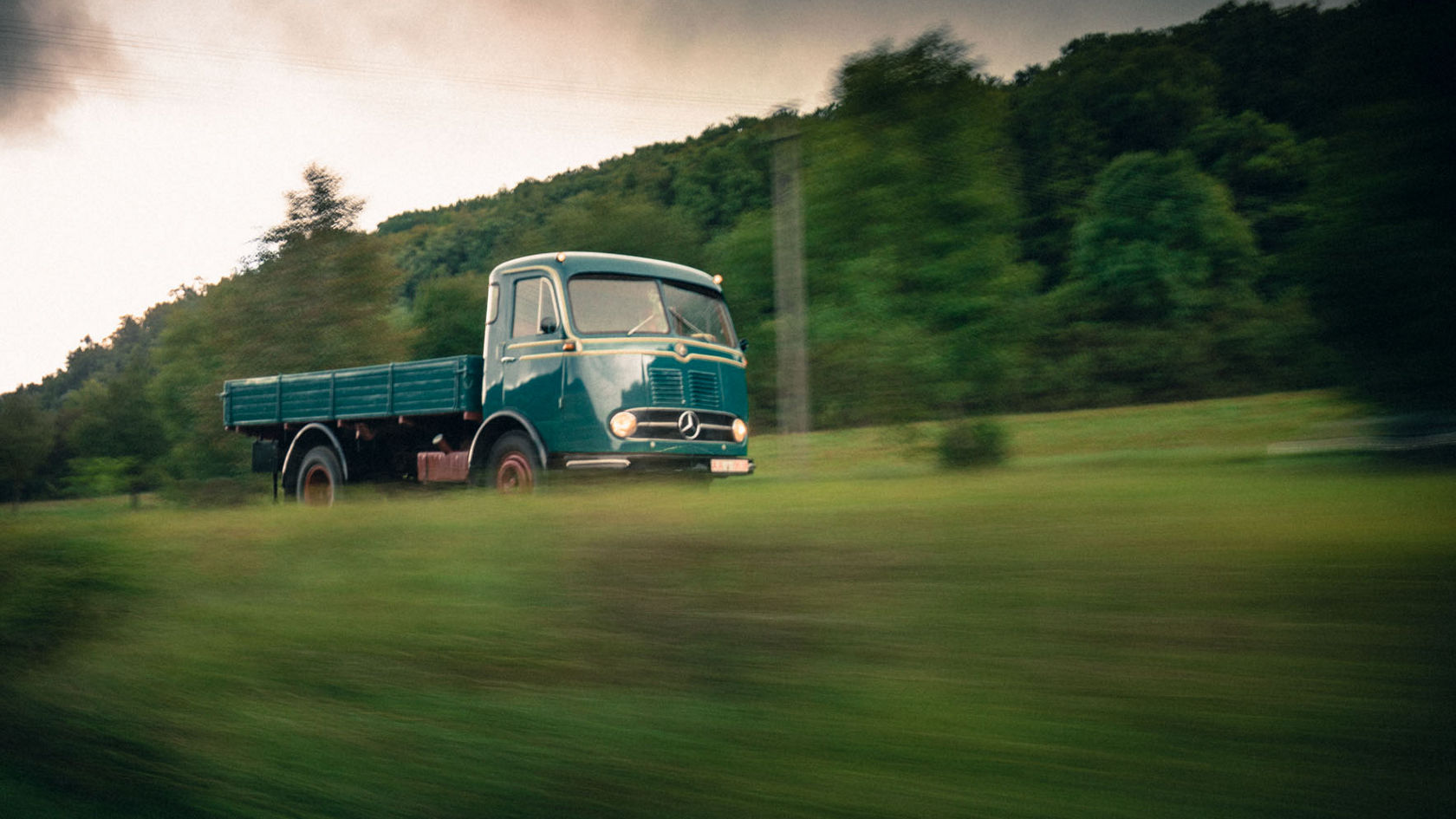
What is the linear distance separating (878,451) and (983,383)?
2362 millimetres

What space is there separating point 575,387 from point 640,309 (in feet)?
4.86

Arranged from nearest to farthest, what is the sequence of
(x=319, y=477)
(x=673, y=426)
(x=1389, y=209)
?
(x=1389, y=209), (x=673, y=426), (x=319, y=477)

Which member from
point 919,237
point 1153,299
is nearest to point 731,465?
point 919,237

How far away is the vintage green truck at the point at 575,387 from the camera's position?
1346cm

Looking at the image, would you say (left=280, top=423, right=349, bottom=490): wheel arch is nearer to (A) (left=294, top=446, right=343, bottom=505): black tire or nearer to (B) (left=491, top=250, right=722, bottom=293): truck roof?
(A) (left=294, top=446, right=343, bottom=505): black tire

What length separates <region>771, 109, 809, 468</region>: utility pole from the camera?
24.0 meters

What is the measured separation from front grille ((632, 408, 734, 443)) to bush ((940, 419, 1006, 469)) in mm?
5764

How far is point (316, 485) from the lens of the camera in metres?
17.8

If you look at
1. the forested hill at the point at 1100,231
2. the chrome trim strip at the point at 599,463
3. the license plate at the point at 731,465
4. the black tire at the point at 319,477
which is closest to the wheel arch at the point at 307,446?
the black tire at the point at 319,477

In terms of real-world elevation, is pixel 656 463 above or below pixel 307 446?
below

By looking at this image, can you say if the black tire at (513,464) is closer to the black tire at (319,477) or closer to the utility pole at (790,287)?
the black tire at (319,477)

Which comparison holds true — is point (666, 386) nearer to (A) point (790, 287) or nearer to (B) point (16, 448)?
(B) point (16, 448)

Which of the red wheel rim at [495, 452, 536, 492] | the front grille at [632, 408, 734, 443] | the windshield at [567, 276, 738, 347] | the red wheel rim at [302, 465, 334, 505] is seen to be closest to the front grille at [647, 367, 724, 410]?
the front grille at [632, 408, 734, 443]

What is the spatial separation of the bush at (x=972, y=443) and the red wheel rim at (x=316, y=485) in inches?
391
